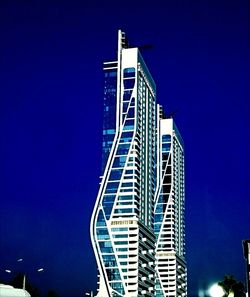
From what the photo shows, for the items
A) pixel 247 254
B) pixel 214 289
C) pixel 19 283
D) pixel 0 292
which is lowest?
pixel 0 292

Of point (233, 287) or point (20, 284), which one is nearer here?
point (233, 287)

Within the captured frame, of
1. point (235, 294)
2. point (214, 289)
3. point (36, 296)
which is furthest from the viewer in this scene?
point (36, 296)

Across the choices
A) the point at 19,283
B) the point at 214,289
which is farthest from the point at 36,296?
the point at 214,289

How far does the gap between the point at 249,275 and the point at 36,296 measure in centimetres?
5414

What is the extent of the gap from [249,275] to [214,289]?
1664 inches

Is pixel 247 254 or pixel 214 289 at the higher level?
pixel 247 254

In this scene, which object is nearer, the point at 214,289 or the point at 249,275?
the point at 214,289

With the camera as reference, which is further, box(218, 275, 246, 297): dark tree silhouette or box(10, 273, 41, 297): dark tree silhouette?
box(10, 273, 41, 297): dark tree silhouette

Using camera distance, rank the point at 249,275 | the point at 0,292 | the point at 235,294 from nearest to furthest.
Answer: the point at 0,292, the point at 235,294, the point at 249,275

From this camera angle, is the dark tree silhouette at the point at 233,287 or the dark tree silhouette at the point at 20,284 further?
the dark tree silhouette at the point at 20,284

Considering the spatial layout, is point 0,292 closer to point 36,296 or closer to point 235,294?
point 235,294

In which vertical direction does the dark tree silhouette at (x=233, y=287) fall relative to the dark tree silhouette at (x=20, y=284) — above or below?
below

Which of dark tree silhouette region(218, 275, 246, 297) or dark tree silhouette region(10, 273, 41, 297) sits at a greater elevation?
dark tree silhouette region(10, 273, 41, 297)

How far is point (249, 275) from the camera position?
84.1m
